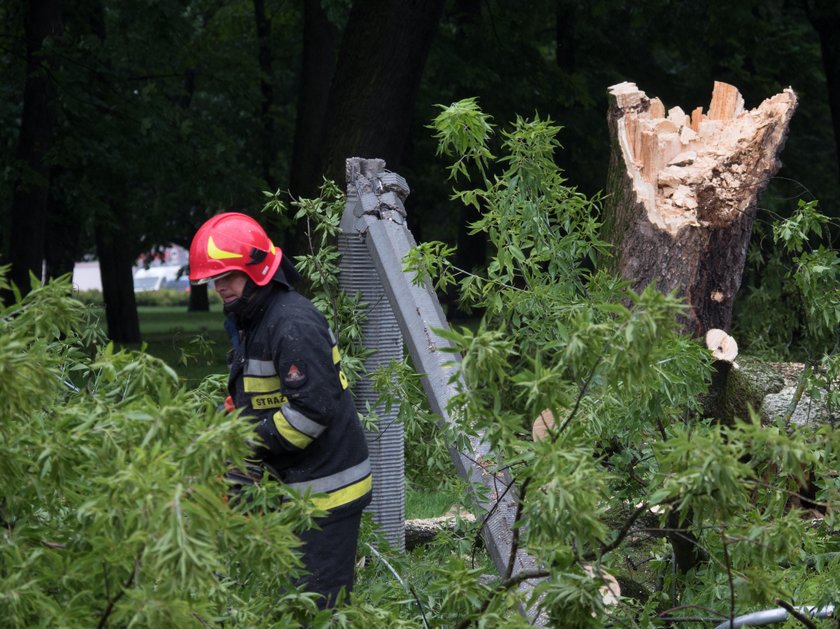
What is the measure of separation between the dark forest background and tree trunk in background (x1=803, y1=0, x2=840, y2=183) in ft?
0.07

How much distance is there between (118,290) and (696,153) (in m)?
16.7

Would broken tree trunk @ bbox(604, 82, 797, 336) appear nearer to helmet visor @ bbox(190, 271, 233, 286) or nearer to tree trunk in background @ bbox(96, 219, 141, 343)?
helmet visor @ bbox(190, 271, 233, 286)

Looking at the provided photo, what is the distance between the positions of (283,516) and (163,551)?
0.65m

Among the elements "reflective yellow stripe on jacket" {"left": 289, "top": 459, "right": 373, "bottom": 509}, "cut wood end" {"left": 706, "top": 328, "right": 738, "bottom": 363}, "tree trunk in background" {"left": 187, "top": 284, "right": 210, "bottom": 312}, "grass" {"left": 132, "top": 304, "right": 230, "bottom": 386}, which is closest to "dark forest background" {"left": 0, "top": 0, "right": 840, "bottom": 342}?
"grass" {"left": 132, "top": 304, "right": 230, "bottom": 386}

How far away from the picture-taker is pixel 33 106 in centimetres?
1352

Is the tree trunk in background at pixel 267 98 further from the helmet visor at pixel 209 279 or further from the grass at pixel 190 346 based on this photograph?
the helmet visor at pixel 209 279

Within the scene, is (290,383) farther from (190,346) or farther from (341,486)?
(190,346)

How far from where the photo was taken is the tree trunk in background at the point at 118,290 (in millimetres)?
20469

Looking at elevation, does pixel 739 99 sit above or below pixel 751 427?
above

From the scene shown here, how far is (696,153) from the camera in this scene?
17.5ft

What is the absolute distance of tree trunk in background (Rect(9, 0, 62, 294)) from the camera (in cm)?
1348

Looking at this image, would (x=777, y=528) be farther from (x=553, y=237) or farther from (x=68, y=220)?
(x=68, y=220)

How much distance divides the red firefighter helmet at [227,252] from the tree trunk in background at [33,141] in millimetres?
Answer: 10295

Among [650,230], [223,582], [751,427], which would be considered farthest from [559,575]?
[650,230]
